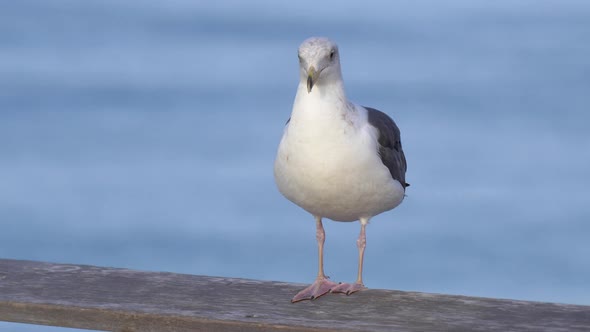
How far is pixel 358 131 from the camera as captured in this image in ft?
23.0

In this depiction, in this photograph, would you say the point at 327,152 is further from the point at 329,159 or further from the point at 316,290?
the point at 316,290

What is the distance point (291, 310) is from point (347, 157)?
3.16ft

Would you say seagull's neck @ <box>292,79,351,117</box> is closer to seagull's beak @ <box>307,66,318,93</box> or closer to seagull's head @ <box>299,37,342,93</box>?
seagull's head @ <box>299,37,342,93</box>

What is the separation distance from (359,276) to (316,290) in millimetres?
513

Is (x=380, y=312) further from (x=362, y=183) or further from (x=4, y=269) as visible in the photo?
(x=4, y=269)

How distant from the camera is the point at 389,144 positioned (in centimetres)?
734

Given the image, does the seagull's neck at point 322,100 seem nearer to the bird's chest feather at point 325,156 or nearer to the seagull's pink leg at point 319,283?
the bird's chest feather at point 325,156

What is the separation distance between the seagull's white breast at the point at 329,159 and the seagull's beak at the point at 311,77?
0.61ft

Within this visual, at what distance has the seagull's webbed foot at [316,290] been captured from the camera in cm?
674

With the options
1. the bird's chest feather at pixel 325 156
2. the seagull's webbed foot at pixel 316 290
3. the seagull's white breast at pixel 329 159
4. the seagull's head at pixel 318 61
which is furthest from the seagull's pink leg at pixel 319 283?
the seagull's head at pixel 318 61

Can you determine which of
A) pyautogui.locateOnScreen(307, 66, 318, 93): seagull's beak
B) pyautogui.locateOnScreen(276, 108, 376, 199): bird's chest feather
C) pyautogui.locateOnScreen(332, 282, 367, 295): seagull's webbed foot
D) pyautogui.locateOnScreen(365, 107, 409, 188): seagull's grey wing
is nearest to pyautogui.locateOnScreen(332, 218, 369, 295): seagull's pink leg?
pyautogui.locateOnScreen(332, 282, 367, 295): seagull's webbed foot

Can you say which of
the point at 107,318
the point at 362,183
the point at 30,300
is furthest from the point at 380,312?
the point at 30,300

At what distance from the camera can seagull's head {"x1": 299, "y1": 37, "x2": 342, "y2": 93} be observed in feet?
22.1

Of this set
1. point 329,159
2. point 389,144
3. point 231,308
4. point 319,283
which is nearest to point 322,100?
point 329,159
